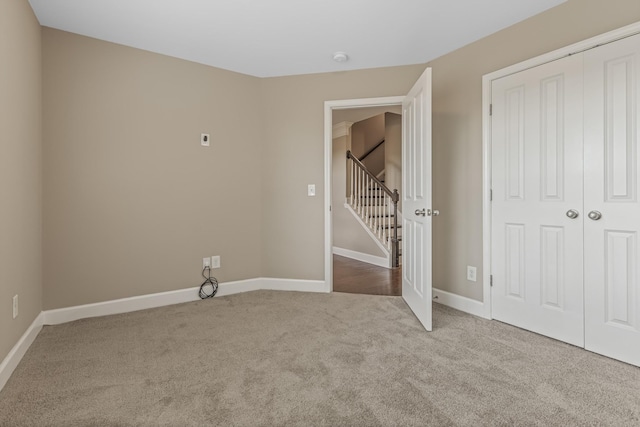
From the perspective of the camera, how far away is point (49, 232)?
2.58m

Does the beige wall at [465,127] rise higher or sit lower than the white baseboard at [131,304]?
higher

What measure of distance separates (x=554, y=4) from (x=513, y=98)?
2.06 ft

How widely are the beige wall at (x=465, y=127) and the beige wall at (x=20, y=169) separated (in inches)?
124

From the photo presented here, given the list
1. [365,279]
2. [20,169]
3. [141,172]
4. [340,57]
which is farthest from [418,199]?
[20,169]

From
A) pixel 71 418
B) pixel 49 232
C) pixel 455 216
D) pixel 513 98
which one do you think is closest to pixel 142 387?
pixel 71 418

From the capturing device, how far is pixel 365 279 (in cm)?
421

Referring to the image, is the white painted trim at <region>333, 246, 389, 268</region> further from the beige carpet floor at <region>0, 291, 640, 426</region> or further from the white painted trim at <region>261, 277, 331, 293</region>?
the beige carpet floor at <region>0, 291, 640, 426</region>

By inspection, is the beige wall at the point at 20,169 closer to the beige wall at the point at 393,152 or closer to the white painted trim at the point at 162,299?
the white painted trim at the point at 162,299

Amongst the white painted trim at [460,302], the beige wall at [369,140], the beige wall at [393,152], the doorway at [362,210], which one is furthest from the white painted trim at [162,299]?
the beige wall at [369,140]

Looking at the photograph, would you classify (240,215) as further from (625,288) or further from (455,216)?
(625,288)

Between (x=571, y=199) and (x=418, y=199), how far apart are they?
1.01m

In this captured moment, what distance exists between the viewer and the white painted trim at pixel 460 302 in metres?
2.77

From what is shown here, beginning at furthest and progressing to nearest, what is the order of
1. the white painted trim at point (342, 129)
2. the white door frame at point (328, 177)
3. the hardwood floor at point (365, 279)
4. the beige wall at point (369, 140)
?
the beige wall at point (369, 140)
the white painted trim at point (342, 129)
the hardwood floor at point (365, 279)
the white door frame at point (328, 177)

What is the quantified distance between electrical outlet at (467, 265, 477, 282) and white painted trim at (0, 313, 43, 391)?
318 centimetres
